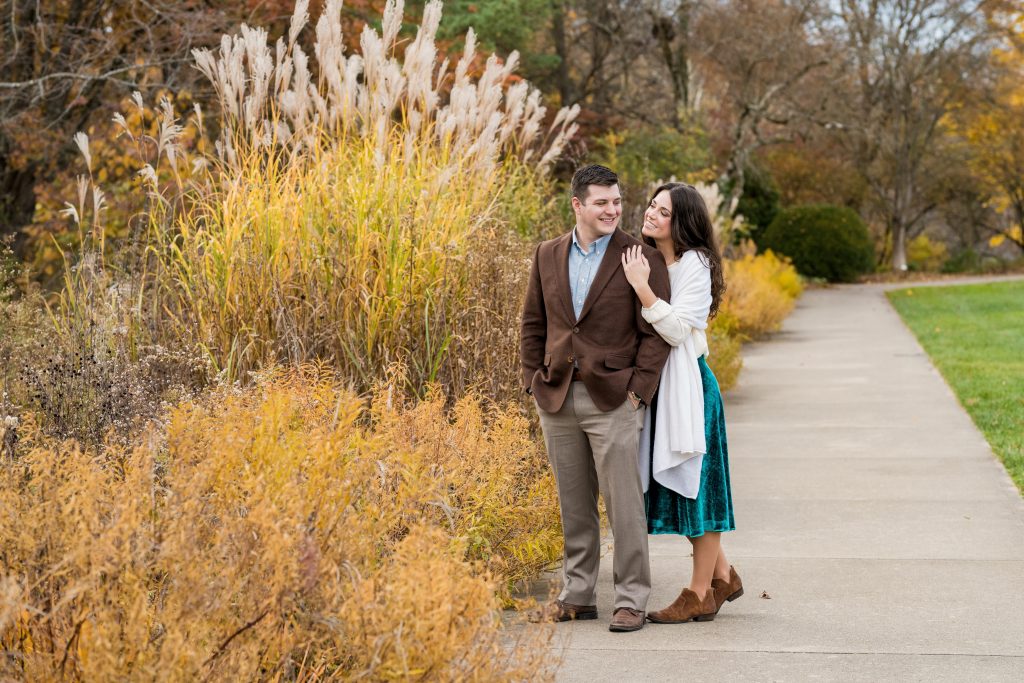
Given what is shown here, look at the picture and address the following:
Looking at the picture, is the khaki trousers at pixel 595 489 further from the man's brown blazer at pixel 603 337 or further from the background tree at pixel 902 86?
the background tree at pixel 902 86

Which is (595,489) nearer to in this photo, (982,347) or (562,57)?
(982,347)

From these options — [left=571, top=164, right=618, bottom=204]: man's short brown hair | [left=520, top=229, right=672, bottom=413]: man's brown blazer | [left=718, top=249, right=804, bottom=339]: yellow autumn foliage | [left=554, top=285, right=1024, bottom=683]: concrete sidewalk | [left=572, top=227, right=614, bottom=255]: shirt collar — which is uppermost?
[left=571, top=164, right=618, bottom=204]: man's short brown hair

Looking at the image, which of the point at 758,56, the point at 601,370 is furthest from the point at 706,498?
the point at 758,56

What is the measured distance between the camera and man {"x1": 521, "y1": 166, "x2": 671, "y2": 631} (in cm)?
496

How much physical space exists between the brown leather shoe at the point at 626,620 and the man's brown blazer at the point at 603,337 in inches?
31.3

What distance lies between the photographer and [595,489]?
207 inches

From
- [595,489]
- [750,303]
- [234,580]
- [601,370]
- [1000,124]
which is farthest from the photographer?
[1000,124]

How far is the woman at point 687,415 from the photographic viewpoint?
4961 mm

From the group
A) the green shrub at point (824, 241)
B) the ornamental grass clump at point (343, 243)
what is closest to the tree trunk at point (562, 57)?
the green shrub at point (824, 241)

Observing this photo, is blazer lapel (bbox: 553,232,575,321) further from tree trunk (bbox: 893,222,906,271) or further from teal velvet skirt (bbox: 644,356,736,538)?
tree trunk (bbox: 893,222,906,271)

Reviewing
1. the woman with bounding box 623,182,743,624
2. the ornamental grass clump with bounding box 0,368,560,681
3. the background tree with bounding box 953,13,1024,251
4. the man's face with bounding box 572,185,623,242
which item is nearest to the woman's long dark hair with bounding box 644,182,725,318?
the woman with bounding box 623,182,743,624

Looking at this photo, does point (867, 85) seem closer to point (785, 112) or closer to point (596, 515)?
point (785, 112)

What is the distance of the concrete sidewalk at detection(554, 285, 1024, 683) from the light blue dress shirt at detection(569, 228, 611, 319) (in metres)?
1.26

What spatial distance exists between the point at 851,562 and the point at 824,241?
27.5 m
